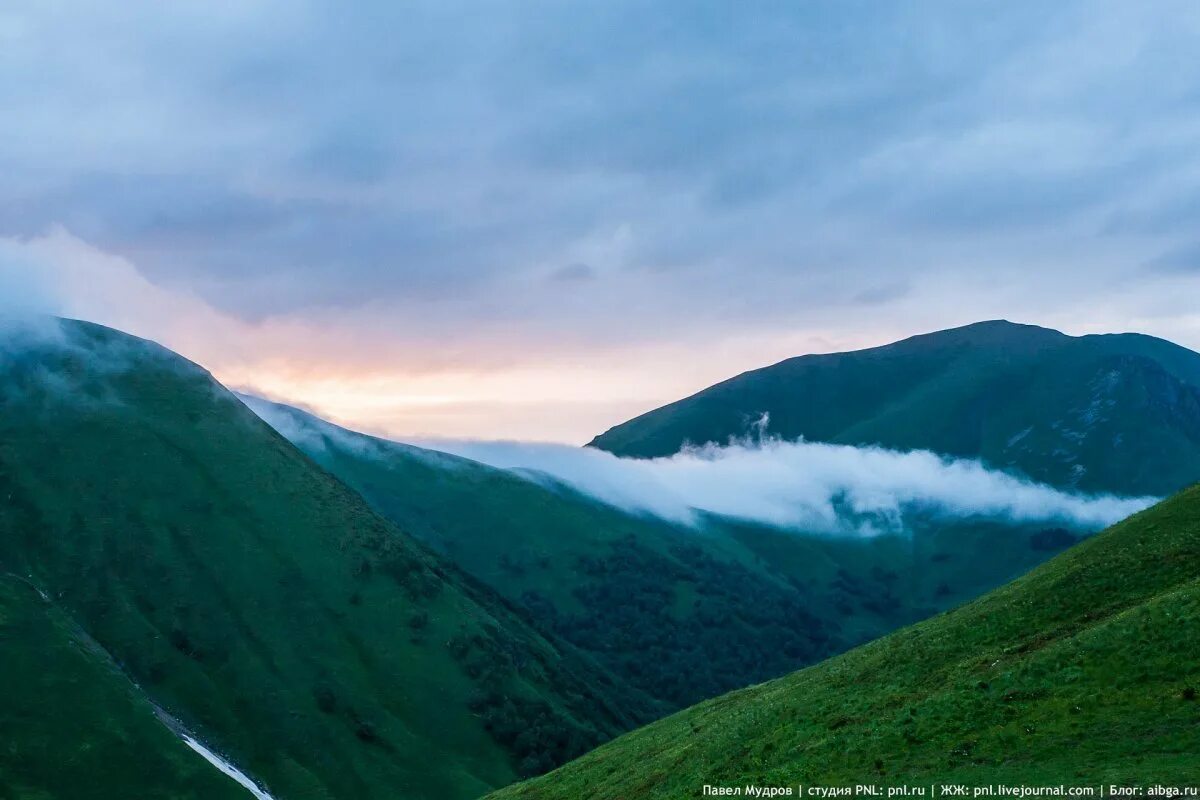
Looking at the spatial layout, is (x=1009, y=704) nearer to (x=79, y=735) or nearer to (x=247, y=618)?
(x=79, y=735)

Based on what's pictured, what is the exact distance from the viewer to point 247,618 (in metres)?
156

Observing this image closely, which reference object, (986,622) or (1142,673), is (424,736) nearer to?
(986,622)

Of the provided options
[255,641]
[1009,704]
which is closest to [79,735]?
[255,641]

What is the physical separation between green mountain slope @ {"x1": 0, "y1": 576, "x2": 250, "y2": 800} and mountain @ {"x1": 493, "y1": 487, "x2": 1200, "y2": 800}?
4813cm

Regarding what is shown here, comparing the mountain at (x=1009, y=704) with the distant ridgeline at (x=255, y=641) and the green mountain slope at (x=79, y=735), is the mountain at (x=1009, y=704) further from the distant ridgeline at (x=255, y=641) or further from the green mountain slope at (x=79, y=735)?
the green mountain slope at (x=79, y=735)

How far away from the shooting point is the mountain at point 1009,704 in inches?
1463

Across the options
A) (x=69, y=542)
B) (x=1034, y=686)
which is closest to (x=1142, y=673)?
(x=1034, y=686)

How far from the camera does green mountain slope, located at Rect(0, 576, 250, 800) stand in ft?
303

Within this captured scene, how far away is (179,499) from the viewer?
172125 millimetres

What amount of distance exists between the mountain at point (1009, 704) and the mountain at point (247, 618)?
69954 millimetres

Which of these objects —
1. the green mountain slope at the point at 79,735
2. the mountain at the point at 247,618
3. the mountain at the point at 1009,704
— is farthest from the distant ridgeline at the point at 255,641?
the mountain at the point at 1009,704

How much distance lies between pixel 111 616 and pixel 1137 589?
138295mm

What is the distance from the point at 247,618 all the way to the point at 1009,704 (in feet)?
455

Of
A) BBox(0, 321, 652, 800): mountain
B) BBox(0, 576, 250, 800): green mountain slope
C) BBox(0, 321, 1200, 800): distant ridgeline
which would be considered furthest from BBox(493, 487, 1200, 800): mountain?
BBox(0, 321, 652, 800): mountain
